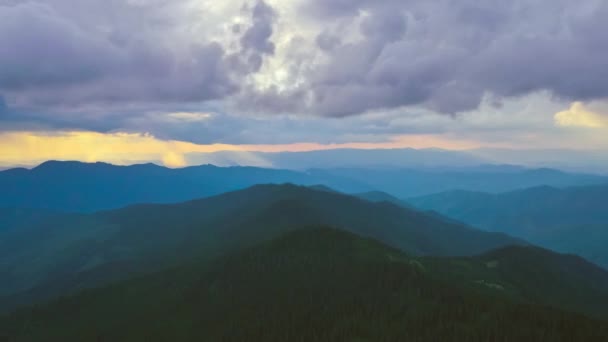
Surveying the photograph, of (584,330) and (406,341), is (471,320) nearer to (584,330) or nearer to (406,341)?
(406,341)

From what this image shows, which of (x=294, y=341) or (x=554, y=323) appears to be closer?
(x=554, y=323)

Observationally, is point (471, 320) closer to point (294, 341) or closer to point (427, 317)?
point (427, 317)

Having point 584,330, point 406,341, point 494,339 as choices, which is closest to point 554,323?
point 584,330

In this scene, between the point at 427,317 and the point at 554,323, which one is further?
the point at 427,317

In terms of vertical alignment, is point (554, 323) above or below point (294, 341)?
above

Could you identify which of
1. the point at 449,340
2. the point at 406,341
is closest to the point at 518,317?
the point at 449,340

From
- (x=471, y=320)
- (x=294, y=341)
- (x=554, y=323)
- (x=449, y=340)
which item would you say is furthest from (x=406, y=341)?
(x=554, y=323)

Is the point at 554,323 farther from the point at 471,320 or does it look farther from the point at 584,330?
the point at 471,320
